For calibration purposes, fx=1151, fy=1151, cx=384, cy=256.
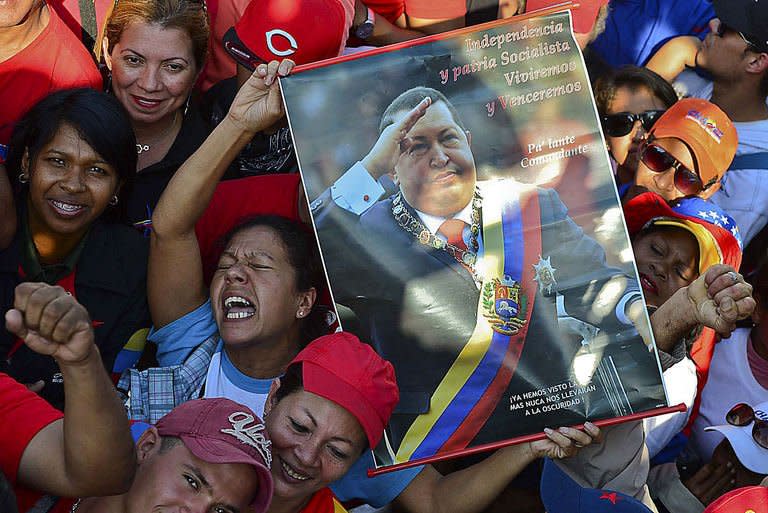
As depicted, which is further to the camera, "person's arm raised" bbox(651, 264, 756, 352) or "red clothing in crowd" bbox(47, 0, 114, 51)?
"red clothing in crowd" bbox(47, 0, 114, 51)

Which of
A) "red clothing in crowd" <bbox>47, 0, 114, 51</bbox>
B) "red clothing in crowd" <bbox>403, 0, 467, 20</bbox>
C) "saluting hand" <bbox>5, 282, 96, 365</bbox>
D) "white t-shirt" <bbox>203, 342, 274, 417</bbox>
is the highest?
"red clothing in crowd" <bbox>47, 0, 114, 51</bbox>

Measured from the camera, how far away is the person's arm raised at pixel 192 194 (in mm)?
2945

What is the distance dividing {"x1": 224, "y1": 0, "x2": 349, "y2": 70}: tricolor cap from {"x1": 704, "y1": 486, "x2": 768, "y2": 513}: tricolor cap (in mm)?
1711

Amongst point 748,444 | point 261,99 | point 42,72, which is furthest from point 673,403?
point 42,72

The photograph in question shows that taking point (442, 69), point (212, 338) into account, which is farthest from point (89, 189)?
point (442, 69)

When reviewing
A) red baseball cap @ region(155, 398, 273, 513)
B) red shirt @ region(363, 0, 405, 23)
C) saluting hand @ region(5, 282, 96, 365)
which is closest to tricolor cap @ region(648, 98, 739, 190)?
red shirt @ region(363, 0, 405, 23)

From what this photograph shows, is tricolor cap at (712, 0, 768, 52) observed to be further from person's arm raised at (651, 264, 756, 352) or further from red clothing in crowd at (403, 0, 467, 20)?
person's arm raised at (651, 264, 756, 352)

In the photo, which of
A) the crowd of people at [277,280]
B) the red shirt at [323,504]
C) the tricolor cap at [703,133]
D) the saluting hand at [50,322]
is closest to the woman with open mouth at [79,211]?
the crowd of people at [277,280]

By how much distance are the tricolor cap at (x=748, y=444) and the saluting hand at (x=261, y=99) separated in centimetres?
149

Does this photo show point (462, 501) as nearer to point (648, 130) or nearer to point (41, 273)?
point (41, 273)

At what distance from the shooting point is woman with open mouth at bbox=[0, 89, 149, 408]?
2945 millimetres

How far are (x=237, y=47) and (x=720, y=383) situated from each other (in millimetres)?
1788

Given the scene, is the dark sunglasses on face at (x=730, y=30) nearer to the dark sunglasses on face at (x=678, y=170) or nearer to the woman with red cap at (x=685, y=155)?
the woman with red cap at (x=685, y=155)

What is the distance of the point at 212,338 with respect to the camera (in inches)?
122
